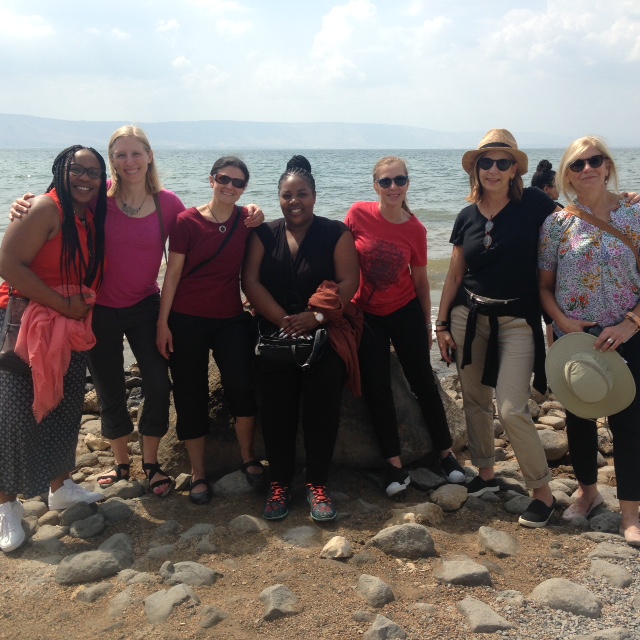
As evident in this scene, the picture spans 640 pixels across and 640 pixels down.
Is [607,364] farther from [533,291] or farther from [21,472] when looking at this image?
[21,472]

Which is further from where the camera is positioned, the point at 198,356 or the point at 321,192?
the point at 321,192

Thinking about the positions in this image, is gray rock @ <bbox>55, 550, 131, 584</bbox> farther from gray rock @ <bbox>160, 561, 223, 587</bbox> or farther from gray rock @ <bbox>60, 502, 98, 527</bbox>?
gray rock @ <bbox>60, 502, 98, 527</bbox>

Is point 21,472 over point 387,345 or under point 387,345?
under

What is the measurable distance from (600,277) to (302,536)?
7.90 feet

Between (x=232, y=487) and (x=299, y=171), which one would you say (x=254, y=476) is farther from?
(x=299, y=171)

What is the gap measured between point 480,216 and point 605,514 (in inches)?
83.3

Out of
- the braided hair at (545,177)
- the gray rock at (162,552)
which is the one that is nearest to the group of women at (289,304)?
the gray rock at (162,552)

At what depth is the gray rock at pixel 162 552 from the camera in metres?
4.13

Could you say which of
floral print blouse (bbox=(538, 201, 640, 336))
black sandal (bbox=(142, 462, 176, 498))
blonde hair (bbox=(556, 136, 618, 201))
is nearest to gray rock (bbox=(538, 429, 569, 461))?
floral print blouse (bbox=(538, 201, 640, 336))

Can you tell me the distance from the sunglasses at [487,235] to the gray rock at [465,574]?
6.47 ft

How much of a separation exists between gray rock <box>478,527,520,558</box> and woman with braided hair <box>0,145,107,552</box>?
2.75 metres

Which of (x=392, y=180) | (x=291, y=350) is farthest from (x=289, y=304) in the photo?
(x=392, y=180)

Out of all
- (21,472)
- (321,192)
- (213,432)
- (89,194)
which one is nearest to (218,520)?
(213,432)

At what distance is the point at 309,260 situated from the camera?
464 cm
